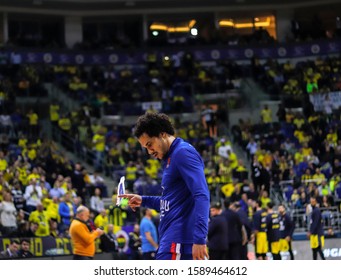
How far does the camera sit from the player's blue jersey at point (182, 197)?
5.85m

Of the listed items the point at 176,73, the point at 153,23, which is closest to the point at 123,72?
the point at 176,73

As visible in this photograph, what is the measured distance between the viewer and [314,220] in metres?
19.8

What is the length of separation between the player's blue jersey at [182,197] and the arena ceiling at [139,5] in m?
33.9

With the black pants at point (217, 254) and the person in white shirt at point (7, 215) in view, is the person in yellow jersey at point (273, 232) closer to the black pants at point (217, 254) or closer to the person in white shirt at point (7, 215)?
the black pants at point (217, 254)

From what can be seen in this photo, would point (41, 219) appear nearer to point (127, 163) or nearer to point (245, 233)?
point (245, 233)

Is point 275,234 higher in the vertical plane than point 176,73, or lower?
lower

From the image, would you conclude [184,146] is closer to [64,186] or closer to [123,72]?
[64,186]

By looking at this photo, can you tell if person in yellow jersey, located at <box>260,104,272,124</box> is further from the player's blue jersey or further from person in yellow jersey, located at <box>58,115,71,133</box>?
the player's blue jersey

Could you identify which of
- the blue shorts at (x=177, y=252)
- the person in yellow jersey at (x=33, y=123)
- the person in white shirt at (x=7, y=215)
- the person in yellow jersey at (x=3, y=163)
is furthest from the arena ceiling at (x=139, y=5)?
the blue shorts at (x=177, y=252)

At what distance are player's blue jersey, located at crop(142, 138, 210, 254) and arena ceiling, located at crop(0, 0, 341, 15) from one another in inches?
1334

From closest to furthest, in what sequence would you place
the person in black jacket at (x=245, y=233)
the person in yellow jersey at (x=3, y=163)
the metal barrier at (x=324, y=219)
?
the person in black jacket at (x=245, y=233) → the metal barrier at (x=324, y=219) → the person in yellow jersey at (x=3, y=163)

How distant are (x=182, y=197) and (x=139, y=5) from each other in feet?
117
